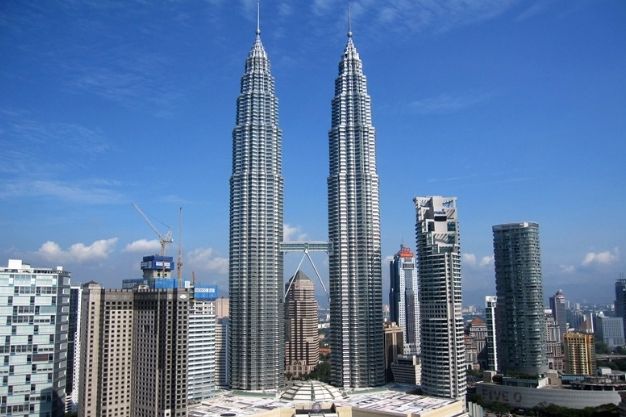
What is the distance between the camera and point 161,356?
61.3m

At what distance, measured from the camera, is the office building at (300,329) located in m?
126

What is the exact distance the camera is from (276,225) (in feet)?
306

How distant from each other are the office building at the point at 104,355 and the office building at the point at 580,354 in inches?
3240

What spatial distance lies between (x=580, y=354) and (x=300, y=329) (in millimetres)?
56798

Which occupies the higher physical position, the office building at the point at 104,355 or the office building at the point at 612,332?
the office building at the point at 104,355

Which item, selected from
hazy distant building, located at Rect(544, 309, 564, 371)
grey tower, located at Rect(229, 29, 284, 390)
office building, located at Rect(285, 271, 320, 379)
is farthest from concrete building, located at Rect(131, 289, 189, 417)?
hazy distant building, located at Rect(544, 309, 564, 371)

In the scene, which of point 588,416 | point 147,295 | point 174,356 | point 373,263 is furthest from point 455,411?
point 147,295

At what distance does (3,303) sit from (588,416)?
242 feet

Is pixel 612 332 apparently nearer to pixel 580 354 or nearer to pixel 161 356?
pixel 580 354

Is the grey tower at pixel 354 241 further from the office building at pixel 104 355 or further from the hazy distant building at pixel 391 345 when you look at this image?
the office building at pixel 104 355

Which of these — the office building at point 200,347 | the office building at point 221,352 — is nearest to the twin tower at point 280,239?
the office building at point 200,347

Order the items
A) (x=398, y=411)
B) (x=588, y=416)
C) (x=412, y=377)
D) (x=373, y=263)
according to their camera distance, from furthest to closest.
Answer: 1. (x=412, y=377)
2. (x=373, y=263)
3. (x=588, y=416)
4. (x=398, y=411)

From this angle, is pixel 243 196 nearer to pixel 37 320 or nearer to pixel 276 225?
pixel 276 225

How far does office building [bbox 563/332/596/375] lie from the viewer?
352ft
